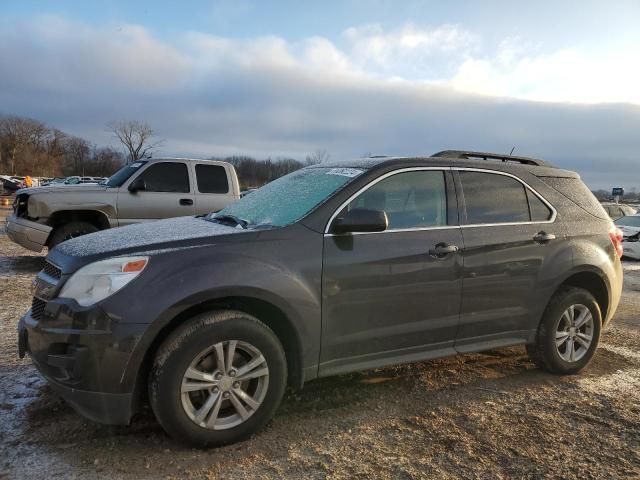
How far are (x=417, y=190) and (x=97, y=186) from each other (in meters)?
6.80

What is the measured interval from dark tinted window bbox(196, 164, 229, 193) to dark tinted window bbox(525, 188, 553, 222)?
6.49m

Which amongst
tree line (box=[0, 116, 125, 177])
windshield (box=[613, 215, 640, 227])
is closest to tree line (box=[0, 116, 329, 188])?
tree line (box=[0, 116, 125, 177])

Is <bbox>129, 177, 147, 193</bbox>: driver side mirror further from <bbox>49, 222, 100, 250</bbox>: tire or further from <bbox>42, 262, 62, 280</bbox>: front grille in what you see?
<bbox>42, 262, 62, 280</bbox>: front grille

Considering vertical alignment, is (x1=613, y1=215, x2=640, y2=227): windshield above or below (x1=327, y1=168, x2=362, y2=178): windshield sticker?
below

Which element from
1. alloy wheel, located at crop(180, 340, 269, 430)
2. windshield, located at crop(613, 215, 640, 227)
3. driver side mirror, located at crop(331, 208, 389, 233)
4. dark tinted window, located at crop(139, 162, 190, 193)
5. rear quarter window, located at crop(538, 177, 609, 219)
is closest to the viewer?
alloy wheel, located at crop(180, 340, 269, 430)

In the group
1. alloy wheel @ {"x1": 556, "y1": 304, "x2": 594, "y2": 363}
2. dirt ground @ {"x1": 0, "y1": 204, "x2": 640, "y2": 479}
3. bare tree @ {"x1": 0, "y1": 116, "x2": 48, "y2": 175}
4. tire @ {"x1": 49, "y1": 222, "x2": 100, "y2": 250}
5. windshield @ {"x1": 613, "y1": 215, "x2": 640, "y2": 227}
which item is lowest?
dirt ground @ {"x1": 0, "y1": 204, "x2": 640, "y2": 479}

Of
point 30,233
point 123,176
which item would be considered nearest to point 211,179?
point 123,176

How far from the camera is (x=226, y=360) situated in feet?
10.1

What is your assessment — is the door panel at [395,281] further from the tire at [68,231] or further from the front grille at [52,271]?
the tire at [68,231]

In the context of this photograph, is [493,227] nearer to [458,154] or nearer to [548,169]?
[458,154]

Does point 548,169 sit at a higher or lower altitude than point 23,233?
higher

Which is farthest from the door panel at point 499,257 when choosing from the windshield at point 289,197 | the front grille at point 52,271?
the front grille at point 52,271

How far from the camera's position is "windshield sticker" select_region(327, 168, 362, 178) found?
382 centimetres

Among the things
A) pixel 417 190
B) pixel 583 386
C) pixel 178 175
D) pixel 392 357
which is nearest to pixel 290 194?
pixel 417 190
